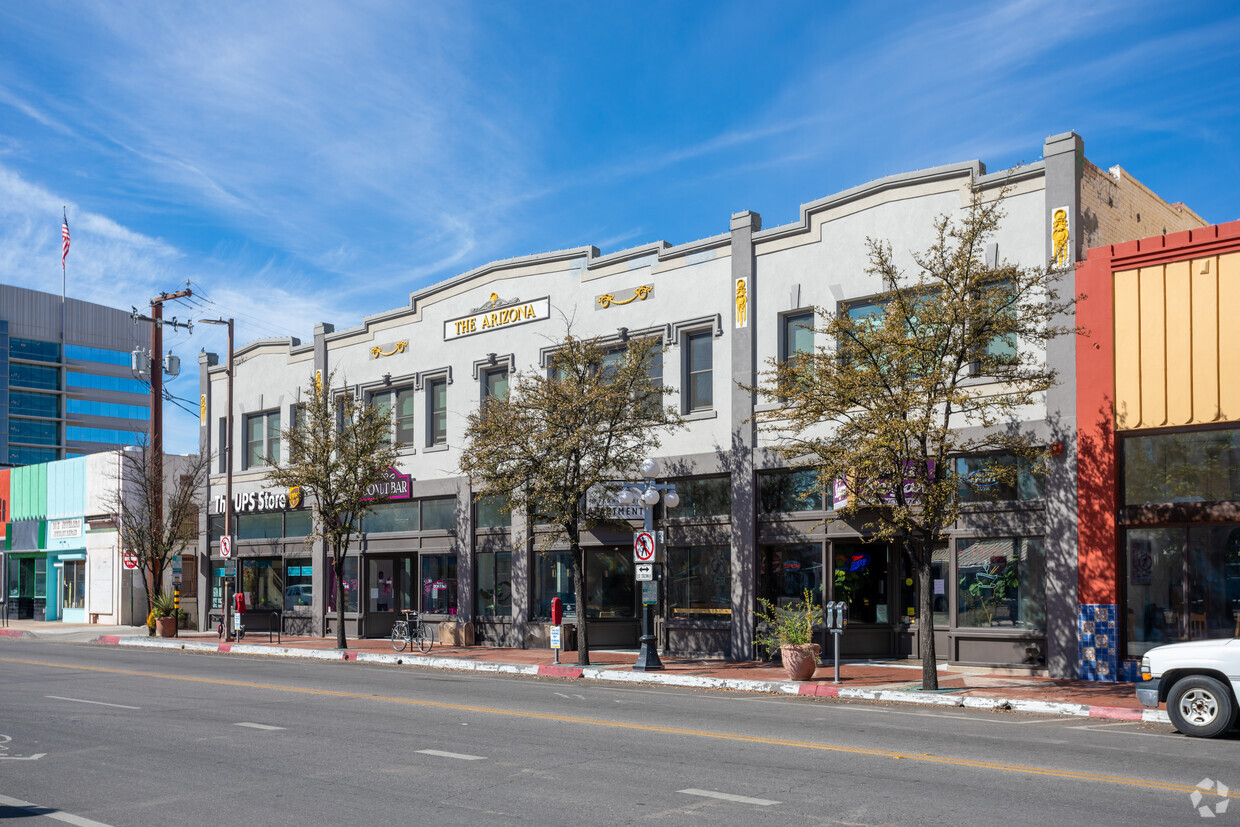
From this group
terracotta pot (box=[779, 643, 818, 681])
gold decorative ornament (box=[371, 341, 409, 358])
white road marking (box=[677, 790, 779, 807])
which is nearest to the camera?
white road marking (box=[677, 790, 779, 807])

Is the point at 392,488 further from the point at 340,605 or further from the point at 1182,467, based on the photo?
the point at 1182,467

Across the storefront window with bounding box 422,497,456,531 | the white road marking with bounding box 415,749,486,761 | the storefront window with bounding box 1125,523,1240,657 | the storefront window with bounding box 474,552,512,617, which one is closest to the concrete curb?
the storefront window with bounding box 474,552,512,617

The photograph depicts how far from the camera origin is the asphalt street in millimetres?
8633

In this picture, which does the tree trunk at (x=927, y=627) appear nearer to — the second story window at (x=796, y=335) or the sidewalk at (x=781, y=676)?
the sidewalk at (x=781, y=676)

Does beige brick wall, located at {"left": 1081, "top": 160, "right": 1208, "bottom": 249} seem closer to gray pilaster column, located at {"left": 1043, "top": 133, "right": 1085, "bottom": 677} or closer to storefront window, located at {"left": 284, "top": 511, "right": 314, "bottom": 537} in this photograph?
gray pilaster column, located at {"left": 1043, "top": 133, "right": 1085, "bottom": 677}

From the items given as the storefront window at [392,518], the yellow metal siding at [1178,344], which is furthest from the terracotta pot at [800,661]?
the storefront window at [392,518]

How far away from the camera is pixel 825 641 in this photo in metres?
22.7

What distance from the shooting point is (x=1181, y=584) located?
59.4 ft

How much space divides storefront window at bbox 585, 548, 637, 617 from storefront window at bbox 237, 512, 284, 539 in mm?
12754

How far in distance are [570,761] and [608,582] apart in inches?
628

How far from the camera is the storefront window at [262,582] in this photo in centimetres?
3581

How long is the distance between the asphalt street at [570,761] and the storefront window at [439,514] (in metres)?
12.0

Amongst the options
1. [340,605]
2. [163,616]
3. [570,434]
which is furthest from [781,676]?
[163,616]

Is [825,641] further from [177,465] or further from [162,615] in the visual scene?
[177,465]
